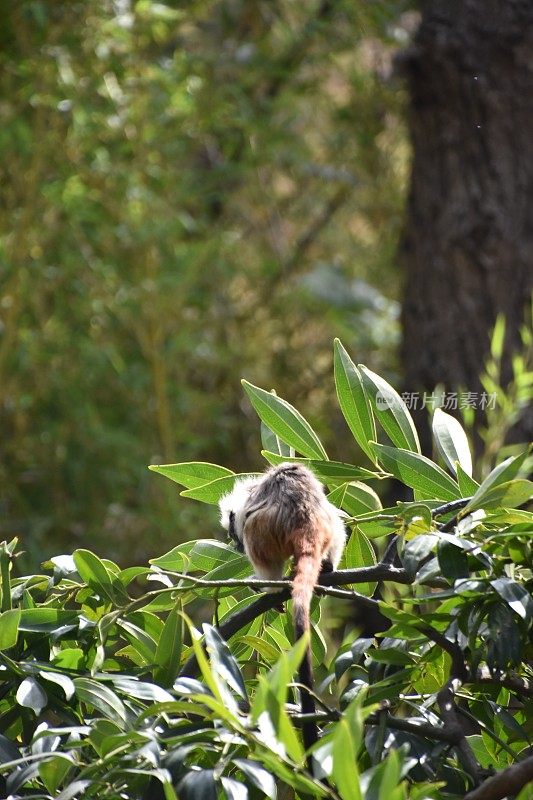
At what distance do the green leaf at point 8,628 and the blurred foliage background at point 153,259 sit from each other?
91.6 inches

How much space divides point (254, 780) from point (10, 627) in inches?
11.0

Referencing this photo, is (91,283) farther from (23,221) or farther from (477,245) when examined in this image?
(477,245)

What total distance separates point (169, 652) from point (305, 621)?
13 cm

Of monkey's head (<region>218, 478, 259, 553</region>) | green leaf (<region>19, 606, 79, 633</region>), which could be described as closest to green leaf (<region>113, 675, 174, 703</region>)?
green leaf (<region>19, 606, 79, 633</region>)

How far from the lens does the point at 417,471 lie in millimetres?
1043

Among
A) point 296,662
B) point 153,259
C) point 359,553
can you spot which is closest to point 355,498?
point 359,553

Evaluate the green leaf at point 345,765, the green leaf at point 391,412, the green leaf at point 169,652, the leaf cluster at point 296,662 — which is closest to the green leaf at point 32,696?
the leaf cluster at point 296,662

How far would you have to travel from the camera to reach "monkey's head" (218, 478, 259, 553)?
135cm

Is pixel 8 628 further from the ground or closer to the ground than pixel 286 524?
further from the ground

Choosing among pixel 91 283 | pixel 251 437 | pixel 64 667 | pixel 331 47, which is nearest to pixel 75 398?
pixel 91 283

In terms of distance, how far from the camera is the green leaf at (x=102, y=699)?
2.81ft

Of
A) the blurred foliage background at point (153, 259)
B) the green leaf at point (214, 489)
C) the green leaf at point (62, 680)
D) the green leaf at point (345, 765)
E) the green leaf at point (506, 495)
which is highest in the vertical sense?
the green leaf at point (345, 765)

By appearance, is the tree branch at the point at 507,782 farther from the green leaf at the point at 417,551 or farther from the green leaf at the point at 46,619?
the green leaf at the point at 46,619

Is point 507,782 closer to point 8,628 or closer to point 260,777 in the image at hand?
point 260,777
